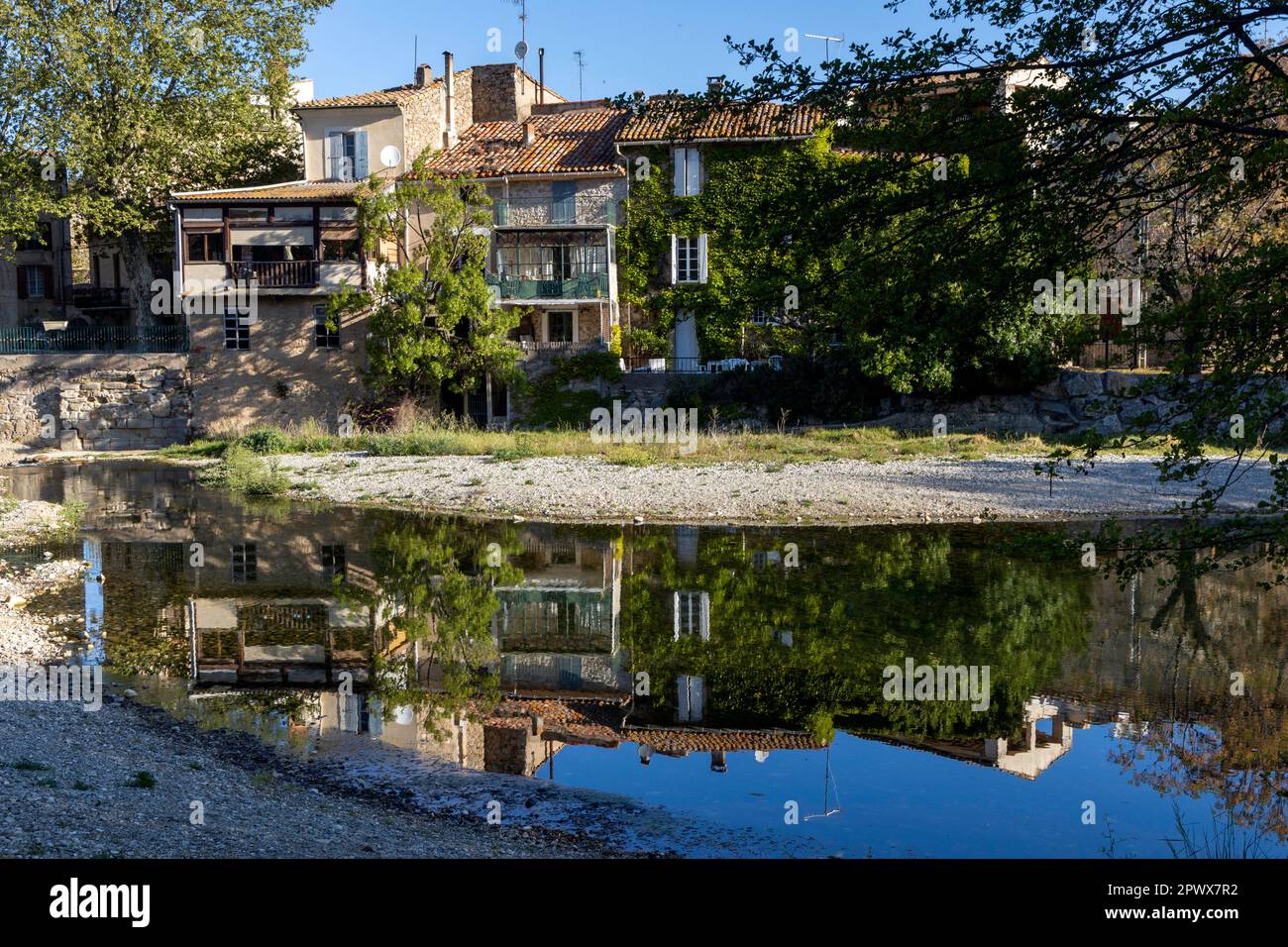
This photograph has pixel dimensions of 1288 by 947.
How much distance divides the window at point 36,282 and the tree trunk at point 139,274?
6.45 meters

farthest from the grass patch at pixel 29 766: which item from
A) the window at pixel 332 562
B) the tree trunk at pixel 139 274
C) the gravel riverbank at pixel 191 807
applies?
the tree trunk at pixel 139 274

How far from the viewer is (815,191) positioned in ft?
30.9

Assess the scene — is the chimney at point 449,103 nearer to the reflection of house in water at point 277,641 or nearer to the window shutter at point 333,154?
the window shutter at point 333,154

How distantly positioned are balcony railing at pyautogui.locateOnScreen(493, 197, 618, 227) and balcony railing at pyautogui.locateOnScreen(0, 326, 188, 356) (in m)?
12.3

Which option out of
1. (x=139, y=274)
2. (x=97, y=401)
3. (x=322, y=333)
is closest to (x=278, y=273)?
(x=322, y=333)

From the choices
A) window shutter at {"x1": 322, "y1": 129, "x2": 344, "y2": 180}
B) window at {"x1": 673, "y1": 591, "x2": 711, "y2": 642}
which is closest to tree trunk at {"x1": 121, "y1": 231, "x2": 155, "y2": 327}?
window shutter at {"x1": 322, "y1": 129, "x2": 344, "y2": 180}

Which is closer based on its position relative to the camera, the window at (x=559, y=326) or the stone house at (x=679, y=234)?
the stone house at (x=679, y=234)

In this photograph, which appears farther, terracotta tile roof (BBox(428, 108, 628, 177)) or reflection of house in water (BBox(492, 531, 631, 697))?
terracotta tile roof (BBox(428, 108, 628, 177))

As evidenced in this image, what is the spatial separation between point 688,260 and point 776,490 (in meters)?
17.4

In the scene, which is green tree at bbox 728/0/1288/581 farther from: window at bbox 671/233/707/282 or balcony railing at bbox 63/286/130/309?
balcony railing at bbox 63/286/130/309

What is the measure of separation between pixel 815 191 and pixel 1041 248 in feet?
5.82

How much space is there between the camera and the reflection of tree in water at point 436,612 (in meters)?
12.9

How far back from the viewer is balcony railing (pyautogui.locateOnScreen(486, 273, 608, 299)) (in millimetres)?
40312
